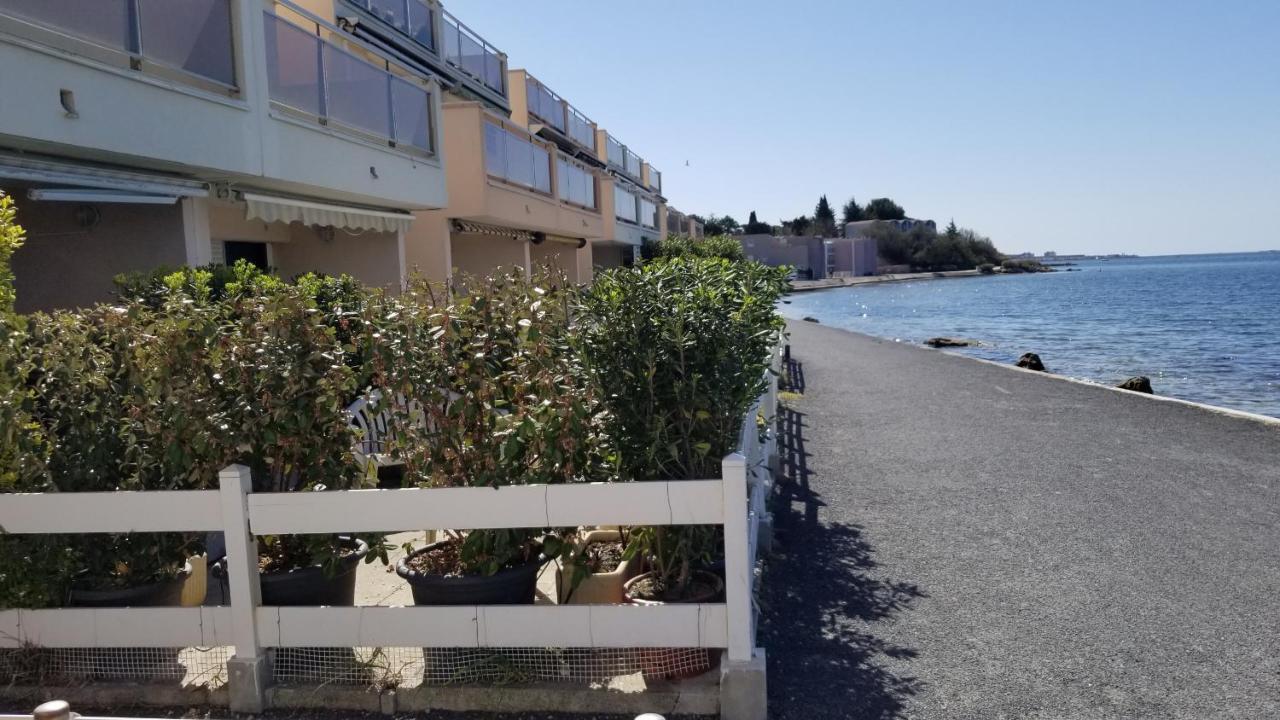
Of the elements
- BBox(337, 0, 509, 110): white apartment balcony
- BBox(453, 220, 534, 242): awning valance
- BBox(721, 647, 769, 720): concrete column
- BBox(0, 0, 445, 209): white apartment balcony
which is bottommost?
BBox(721, 647, 769, 720): concrete column

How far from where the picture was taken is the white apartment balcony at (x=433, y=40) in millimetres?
16188

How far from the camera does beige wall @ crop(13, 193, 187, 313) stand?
30.8ft

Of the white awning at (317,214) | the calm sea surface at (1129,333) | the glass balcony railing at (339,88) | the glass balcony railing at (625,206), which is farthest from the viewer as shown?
the glass balcony railing at (625,206)

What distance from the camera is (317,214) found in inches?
458

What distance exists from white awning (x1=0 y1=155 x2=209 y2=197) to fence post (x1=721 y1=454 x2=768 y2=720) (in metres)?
6.45

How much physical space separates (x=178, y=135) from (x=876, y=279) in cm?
12431

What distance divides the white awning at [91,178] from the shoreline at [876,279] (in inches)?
3336

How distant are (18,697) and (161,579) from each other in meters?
0.71

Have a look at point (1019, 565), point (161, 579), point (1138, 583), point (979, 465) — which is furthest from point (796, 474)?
point (161, 579)

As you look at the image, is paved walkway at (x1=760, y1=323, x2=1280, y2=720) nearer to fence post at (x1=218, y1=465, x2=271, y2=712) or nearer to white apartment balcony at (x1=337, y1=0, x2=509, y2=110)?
fence post at (x1=218, y1=465, x2=271, y2=712)

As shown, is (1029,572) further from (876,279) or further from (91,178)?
(876,279)

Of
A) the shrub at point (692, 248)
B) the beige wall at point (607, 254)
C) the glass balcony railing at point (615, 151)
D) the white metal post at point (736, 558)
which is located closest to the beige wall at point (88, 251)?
the white metal post at point (736, 558)

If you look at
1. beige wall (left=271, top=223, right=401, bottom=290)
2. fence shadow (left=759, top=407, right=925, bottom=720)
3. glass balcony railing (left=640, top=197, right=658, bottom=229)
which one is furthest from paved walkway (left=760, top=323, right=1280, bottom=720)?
glass balcony railing (left=640, top=197, right=658, bottom=229)

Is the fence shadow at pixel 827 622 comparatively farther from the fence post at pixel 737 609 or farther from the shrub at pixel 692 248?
the shrub at pixel 692 248
